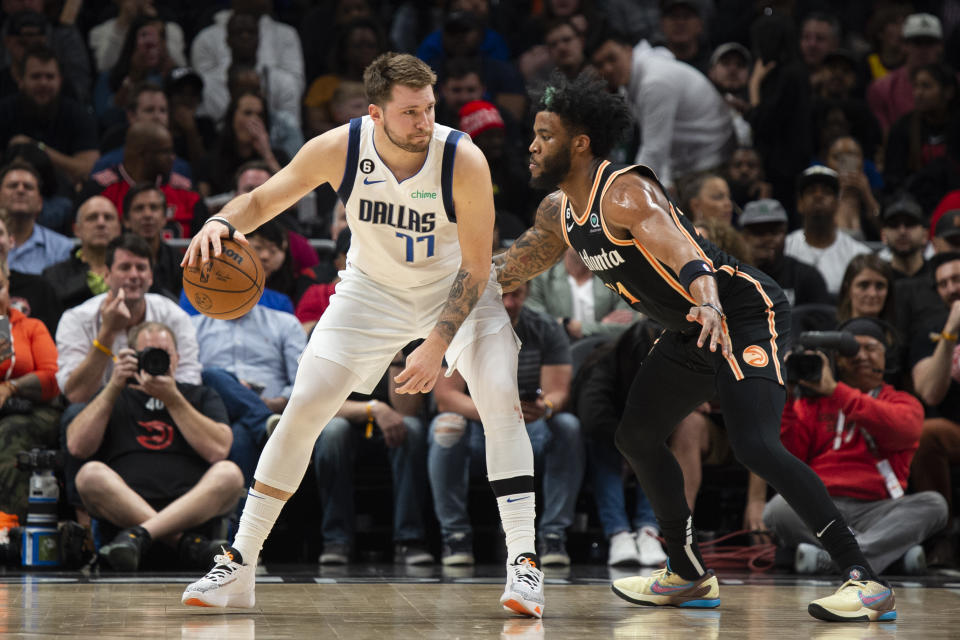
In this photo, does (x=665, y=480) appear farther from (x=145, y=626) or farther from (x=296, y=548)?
(x=296, y=548)

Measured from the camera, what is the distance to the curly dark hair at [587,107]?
14.9ft

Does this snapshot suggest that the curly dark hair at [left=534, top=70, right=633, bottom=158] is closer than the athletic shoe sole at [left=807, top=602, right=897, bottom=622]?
No

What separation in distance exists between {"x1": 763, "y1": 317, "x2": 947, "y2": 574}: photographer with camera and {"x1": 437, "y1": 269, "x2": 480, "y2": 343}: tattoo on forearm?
95.6 inches

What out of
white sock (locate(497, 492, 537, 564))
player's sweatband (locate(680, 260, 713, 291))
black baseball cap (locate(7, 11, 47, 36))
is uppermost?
black baseball cap (locate(7, 11, 47, 36))

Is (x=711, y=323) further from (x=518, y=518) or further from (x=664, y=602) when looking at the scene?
(x=664, y=602)

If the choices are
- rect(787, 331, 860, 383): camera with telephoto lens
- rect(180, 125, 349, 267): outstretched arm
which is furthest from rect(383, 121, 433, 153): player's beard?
rect(787, 331, 860, 383): camera with telephoto lens

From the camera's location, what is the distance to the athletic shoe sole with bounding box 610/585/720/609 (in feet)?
15.9

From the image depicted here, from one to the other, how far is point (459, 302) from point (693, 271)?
82 cm

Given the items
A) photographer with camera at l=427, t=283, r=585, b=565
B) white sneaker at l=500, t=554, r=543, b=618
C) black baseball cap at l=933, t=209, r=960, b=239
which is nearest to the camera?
white sneaker at l=500, t=554, r=543, b=618

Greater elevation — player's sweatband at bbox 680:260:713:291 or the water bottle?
player's sweatband at bbox 680:260:713:291

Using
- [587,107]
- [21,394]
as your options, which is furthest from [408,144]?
[21,394]

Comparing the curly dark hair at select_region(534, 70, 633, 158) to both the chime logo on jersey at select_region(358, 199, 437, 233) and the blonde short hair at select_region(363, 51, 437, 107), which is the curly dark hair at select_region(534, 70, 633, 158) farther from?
the chime logo on jersey at select_region(358, 199, 437, 233)

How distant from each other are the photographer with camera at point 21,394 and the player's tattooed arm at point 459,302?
3084 millimetres

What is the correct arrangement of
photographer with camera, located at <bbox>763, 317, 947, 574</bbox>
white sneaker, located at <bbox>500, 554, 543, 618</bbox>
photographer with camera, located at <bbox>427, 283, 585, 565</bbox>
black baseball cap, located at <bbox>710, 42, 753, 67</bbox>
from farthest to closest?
black baseball cap, located at <bbox>710, 42, 753, 67</bbox>, photographer with camera, located at <bbox>427, 283, 585, 565</bbox>, photographer with camera, located at <bbox>763, 317, 947, 574</bbox>, white sneaker, located at <bbox>500, 554, 543, 618</bbox>
